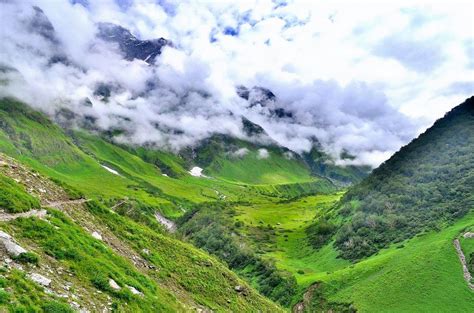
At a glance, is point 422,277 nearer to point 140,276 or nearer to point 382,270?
point 382,270

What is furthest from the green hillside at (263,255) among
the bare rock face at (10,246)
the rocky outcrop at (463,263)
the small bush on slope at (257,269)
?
the rocky outcrop at (463,263)

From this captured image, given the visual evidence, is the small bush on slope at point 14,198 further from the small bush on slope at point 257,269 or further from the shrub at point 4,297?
the small bush on slope at point 257,269

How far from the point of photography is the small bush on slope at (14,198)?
1210 inches

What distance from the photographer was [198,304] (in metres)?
44.5

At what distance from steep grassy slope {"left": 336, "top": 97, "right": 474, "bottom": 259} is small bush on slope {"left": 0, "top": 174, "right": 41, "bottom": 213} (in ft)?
416

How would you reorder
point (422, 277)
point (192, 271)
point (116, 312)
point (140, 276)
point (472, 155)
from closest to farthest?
point (116, 312)
point (140, 276)
point (192, 271)
point (422, 277)
point (472, 155)

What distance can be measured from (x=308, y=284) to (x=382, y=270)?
2454 cm

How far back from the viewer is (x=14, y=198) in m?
31.9

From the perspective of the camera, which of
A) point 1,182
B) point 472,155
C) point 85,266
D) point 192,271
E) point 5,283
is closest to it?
point 5,283

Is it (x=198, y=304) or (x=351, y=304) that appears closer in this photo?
(x=198, y=304)

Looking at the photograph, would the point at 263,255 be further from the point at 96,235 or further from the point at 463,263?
the point at 96,235

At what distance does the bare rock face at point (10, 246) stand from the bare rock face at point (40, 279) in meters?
2.06

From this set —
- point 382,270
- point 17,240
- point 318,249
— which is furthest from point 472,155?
point 17,240

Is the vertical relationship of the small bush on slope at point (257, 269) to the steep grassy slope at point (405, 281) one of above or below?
below
